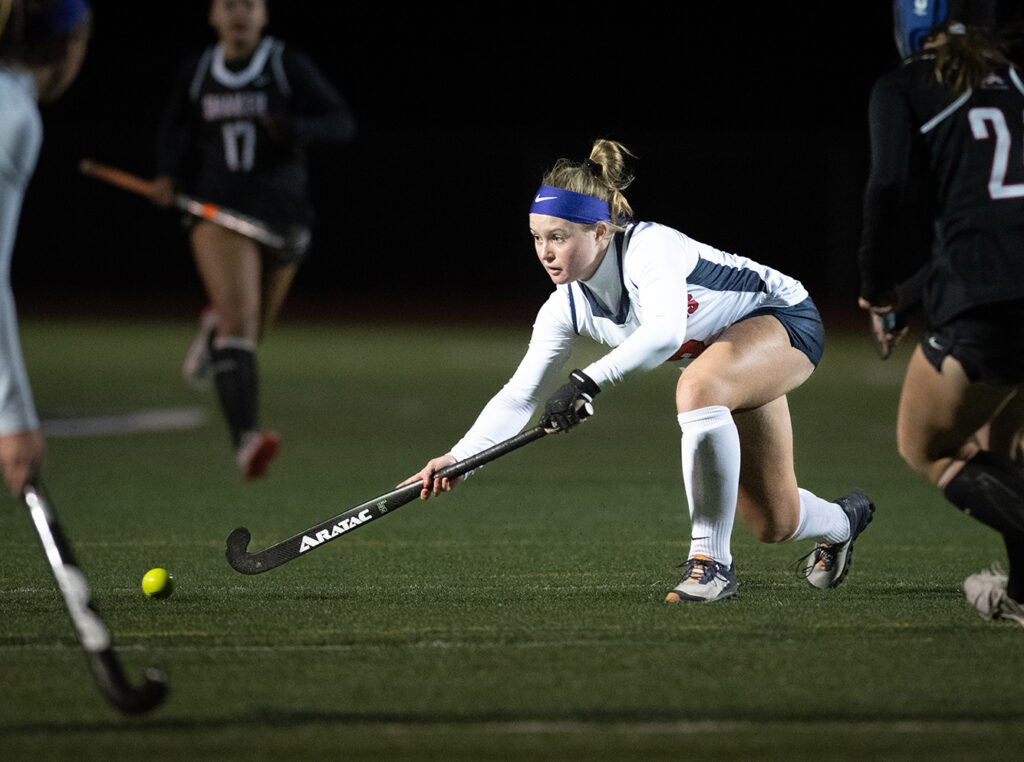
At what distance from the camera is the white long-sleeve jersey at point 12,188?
307 cm

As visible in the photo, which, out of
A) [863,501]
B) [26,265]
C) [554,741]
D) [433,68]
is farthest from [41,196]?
[554,741]

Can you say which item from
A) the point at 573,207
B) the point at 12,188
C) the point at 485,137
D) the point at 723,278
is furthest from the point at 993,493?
the point at 485,137

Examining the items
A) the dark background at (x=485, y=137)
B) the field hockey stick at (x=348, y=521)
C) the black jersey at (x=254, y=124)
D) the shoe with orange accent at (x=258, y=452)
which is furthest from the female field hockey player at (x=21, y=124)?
the dark background at (x=485, y=137)

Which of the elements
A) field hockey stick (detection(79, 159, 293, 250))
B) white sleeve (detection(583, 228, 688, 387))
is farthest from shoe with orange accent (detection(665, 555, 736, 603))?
field hockey stick (detection(79, 159, 293, 250))

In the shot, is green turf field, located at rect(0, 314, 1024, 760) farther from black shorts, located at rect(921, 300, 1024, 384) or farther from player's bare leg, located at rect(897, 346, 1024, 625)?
black shorts, located at rect(921, 300, 1024, 384)

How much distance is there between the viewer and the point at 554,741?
3.16 m

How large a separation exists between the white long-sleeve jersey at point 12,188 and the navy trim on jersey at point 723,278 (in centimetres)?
230

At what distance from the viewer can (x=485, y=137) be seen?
26.1m

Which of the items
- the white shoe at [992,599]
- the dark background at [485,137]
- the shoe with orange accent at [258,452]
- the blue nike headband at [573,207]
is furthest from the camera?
the dark background at [485,137]

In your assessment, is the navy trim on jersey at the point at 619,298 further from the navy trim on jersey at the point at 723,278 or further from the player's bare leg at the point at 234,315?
the player's bare leg at the point at 234,315

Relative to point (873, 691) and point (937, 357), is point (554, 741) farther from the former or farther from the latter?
point (937, 357)

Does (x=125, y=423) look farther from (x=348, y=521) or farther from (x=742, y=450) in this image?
(x=742, y=450)

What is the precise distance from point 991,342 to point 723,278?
1255 mm

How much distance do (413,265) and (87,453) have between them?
18533 millimetres
